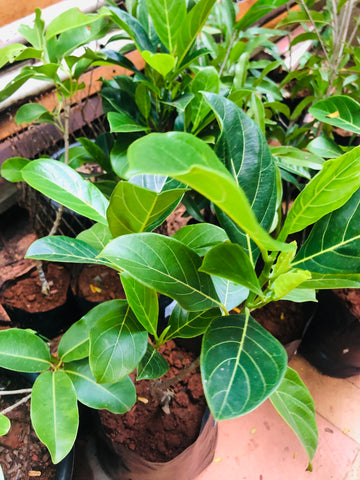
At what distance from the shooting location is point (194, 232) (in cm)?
64

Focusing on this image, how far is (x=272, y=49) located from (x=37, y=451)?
167 centimetres

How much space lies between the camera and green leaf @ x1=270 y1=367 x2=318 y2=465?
1.78 feet

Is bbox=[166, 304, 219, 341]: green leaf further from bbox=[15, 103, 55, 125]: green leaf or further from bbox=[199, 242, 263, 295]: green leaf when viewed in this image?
bbox=[15, 103, 55, 125]: green leaf

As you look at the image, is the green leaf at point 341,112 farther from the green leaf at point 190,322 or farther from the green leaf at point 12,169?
the green leaf at point 12,169

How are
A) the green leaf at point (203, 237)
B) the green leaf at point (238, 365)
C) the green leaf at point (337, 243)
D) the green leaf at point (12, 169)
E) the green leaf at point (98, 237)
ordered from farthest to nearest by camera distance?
the green leaf at point (12, 169) → the green leaf at point (98, 237) → the green leaf at point (203, 237) → the green leaf at point (337, 243) → the green leaf at point (238, 365)

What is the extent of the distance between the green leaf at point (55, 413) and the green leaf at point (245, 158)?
41 centimetres

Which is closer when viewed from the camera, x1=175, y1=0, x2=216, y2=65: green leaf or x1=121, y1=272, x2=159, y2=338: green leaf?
x1=121, y1=272, x2=159, y2=338: green leaf

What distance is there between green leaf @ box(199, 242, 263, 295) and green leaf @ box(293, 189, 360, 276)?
0.12 m

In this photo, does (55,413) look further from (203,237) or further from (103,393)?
(203,237)

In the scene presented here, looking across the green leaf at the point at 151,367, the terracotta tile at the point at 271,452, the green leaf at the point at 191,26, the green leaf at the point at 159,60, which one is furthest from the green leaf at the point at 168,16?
the terracotta tile at the point at 271,452

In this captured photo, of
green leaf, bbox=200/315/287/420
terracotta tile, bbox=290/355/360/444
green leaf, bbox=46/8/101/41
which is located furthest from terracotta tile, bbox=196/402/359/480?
green leaf, bbox=46/8/101/41

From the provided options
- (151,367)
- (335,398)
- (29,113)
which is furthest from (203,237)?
(335,398)

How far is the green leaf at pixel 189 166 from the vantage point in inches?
10.4

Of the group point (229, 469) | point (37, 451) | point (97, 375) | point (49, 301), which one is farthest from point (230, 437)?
point (97, 375)
